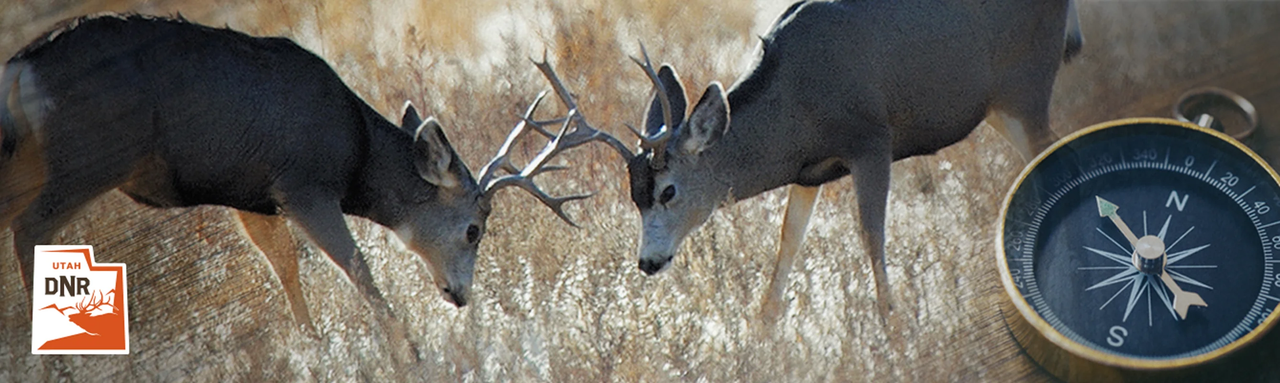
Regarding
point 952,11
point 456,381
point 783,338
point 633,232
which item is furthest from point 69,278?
point 952,11

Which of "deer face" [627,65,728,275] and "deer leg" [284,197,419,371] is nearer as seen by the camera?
"deer face" [627,65,728,275]

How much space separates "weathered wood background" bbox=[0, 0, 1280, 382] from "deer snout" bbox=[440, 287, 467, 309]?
3 centimetres

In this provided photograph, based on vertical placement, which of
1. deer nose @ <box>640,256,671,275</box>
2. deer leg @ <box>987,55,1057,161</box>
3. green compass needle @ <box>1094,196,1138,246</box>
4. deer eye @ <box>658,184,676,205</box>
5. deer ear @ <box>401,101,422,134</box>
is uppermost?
deer ear @ <box>401,101,422,134</box>

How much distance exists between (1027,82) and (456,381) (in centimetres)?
132

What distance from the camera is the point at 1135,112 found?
3873 millimetres

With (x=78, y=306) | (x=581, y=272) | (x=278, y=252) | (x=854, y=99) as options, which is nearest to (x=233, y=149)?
(x=278, y=252)

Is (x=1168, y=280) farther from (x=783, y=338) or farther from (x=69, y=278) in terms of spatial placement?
(x=69, y=278)

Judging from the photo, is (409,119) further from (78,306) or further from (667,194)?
(78,306)

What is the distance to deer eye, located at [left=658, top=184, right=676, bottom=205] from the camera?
4008mm

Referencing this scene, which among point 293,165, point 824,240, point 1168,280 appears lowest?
point 1168,280

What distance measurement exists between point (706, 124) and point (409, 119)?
26.9 inches

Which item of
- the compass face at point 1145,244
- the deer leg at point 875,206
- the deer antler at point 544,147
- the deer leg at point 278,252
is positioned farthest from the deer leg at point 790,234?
the deer leg at point 278,252

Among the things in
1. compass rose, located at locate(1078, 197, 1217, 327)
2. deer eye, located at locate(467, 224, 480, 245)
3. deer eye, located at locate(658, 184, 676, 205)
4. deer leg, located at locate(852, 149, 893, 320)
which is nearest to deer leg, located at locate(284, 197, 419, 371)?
deer eye, located at locate(467, 224, 480, 245)

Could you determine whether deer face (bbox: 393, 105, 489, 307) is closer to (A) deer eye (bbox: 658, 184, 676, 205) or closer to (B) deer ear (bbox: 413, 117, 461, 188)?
(B) deer ear (bbox: 413, 117, 461, 188)
